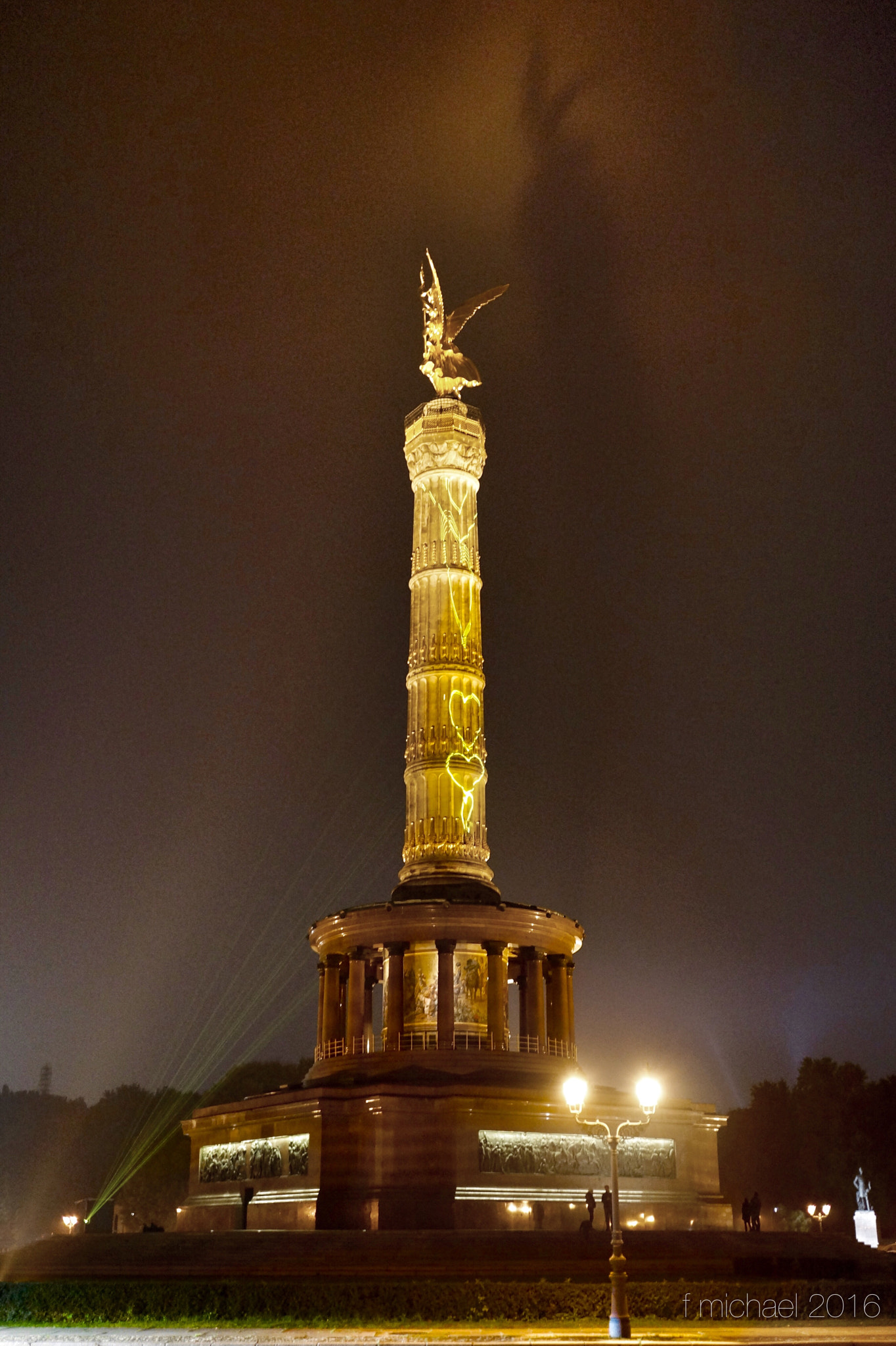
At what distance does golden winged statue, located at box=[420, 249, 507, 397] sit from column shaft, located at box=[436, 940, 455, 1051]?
18.8m

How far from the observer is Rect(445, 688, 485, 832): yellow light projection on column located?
117ft

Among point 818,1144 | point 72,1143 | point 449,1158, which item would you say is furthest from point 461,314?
point 72,1143

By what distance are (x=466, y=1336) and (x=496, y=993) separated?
16554 mm

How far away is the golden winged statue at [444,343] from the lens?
137 feet

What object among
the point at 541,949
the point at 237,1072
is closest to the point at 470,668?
the point at 541,949

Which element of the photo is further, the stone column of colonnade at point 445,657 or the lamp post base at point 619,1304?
the stone column of colonnade at point 445,657

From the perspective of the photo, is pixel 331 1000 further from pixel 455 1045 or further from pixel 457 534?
pixel 457 534

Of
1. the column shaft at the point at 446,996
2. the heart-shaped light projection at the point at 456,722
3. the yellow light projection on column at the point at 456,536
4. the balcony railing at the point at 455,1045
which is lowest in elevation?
the balcony railing at the point at 455,1045

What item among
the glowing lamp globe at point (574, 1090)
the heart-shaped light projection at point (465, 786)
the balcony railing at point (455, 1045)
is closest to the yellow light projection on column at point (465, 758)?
the heart-shaped light projection at point (465, 786)

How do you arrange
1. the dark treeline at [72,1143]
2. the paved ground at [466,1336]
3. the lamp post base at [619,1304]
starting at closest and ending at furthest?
the paved ground at [466,1336] < the lamp post base at [619,1304] < the dark treeline at [72,1143]

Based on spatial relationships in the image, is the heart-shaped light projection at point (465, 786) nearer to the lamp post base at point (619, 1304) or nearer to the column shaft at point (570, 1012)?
the column shaft at point (570, 1012)

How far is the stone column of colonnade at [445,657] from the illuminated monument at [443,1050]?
6cm

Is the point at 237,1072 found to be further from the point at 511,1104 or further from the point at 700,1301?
the point at 700,1301

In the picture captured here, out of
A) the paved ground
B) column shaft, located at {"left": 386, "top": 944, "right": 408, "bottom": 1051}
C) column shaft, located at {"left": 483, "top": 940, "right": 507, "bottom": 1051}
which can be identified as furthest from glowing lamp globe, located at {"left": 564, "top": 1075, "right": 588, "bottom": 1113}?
column shaft, located at {"left": 386, "top": 944, "right": 408, "bottom": 1051}
